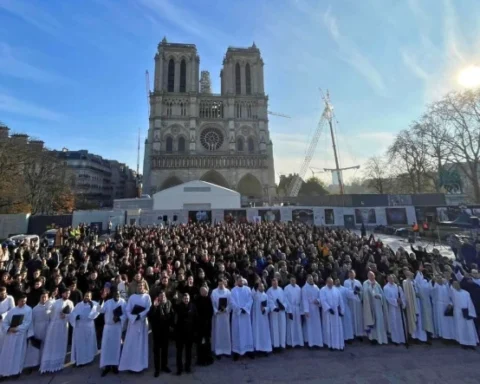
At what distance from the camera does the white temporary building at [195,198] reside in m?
27.4

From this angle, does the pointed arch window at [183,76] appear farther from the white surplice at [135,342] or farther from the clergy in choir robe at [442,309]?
the clergy in choir robe at [442,309]

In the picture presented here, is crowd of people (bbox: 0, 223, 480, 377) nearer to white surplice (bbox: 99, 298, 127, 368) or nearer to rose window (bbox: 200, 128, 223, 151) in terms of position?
white surplice (bbox: 99, 298, 127, 368)

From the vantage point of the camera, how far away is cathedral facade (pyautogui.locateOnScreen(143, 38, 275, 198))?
44.7m

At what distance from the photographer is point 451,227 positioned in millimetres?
17484

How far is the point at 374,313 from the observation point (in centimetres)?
584

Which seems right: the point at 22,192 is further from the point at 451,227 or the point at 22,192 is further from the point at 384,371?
the point at 451,227

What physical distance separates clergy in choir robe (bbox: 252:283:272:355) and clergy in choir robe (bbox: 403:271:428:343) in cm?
334

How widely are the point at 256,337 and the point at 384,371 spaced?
Answer: 2444mm

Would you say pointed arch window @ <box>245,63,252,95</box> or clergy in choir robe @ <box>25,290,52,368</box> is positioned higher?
pointed arch window @ <box>245,63,252,95</box>

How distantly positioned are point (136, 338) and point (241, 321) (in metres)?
2.11

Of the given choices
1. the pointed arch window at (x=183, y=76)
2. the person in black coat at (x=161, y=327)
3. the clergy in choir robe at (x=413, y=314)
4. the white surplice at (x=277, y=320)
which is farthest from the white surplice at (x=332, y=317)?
the pointed arch window at (x=183, y=76)

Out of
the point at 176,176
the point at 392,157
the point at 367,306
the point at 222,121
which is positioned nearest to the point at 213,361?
the point at 367,306

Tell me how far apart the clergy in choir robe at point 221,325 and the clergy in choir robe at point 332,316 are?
219 cm

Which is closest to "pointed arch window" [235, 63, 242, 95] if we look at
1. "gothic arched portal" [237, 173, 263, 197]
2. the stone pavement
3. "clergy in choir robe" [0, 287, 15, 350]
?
"gothic arched portal" [237, 173, 263, 197]
